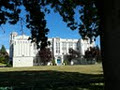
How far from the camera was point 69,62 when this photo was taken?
95.8 metres

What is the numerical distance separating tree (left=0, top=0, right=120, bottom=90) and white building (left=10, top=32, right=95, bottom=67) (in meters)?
57.3

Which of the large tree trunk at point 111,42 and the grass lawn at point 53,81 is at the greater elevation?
the large tree trunk at point 111,42

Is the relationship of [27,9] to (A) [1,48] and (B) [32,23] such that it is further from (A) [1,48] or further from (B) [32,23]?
(A) [1,48]

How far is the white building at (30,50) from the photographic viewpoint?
82.7 metres

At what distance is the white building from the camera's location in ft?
271

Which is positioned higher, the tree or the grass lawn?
the tree

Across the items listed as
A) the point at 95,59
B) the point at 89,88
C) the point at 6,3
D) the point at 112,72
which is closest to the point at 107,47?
the point at 112,72

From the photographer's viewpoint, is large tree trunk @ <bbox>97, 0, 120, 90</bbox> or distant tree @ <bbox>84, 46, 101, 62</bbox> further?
distant tree @ <bbox>84, 46, 101, 62</bbox>

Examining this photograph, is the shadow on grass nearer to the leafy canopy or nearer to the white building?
the leafy canopy

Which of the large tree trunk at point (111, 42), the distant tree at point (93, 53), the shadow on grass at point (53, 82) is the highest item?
the distant tree at point (93, 53)

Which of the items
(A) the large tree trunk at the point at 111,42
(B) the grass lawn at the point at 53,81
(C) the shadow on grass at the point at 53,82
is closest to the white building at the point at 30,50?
(B) the grass lawn at the point at 53,81

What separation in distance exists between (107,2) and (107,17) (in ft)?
0.96

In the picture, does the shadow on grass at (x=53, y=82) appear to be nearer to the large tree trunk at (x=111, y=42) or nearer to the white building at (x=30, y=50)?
the large tree trunk at (x=111, y=42)

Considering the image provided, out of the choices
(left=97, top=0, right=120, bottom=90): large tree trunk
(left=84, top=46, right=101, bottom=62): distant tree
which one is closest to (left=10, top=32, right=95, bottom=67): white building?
(left=84, top=46, right=101, bottom=62): distant tree
